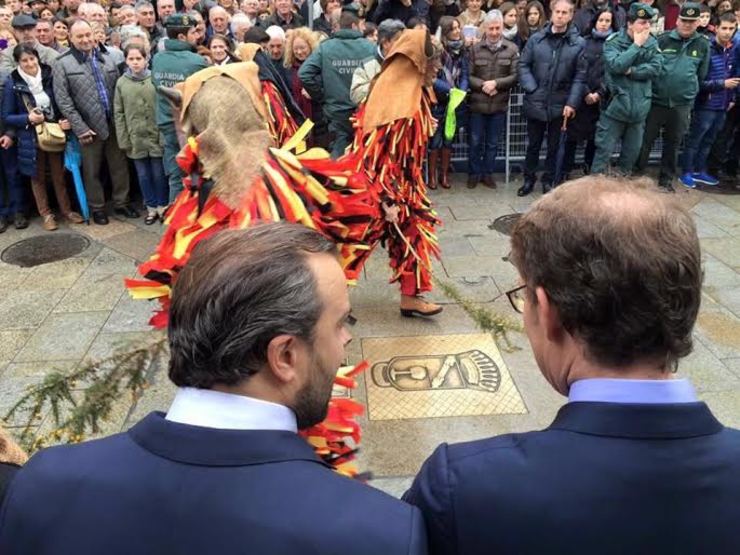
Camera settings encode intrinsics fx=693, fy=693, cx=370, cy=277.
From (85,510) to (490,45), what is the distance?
274 inches

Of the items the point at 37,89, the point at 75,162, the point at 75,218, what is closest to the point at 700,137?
the point at 75,162

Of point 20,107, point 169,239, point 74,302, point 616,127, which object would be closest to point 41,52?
point 20,107

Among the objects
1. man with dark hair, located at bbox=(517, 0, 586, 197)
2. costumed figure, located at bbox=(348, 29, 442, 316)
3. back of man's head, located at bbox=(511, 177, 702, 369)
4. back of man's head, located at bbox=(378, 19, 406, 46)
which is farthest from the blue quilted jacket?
back of man's head, located at bbox=(511, 177, 702, 369)

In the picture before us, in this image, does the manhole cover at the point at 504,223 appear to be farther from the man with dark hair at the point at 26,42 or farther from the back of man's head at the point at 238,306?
the back of man's head at the point at 238,306

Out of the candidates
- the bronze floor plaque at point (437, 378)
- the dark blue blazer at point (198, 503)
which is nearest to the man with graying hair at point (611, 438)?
the dark blue blazer at point (198, 503)

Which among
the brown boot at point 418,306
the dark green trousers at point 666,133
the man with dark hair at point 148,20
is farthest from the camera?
the man with dark hair at point 148,20

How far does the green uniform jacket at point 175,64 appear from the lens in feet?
19.0

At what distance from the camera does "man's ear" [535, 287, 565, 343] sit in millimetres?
1240

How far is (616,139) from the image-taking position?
23.1 ft

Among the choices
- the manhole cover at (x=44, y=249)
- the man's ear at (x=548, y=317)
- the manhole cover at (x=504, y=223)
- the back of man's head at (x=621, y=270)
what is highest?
the back of man's head at (x=621, y=270)

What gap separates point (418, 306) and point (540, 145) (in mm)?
3534

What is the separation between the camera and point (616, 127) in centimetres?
697

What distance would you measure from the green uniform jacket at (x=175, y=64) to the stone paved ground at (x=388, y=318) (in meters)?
1.49

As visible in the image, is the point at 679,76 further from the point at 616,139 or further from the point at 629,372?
the point at 629,372
